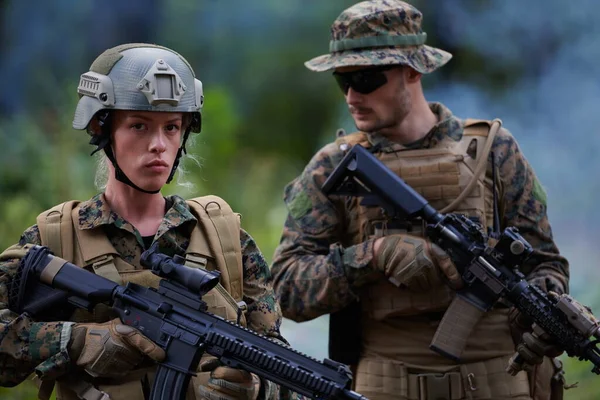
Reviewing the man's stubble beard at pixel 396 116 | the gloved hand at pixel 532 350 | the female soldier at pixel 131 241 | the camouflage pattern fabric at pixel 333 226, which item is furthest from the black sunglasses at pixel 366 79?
the female soldier at pixel 131 241

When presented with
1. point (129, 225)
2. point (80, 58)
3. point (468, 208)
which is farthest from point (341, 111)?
point (129, 225)

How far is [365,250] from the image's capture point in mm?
5215

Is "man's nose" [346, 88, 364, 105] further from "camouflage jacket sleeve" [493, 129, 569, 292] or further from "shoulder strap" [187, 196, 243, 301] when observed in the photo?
"shoulder strap" [187, 196, 243, 301]

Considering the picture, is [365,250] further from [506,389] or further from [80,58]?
[80,58]

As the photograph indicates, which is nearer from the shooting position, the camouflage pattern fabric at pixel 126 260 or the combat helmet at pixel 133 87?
the camouflage pattern fabric at pixel 126 260

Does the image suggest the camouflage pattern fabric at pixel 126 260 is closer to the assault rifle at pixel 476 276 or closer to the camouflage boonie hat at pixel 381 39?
the assault rifle at pixel 476 276

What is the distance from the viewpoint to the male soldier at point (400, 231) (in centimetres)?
522

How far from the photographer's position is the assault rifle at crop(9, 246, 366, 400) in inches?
141

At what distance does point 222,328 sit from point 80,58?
21.8 feet

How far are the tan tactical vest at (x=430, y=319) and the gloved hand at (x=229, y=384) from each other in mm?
1631

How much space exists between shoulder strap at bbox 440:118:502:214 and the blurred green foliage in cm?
374

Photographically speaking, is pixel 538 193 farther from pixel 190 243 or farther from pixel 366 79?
pixel 190 243

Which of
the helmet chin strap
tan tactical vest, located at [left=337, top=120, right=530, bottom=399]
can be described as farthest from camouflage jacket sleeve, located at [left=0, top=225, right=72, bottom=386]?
tan tactical vest, located at [left=337, top=120, right=530, bottom=399]

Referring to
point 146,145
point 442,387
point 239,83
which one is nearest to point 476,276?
point 442,387
